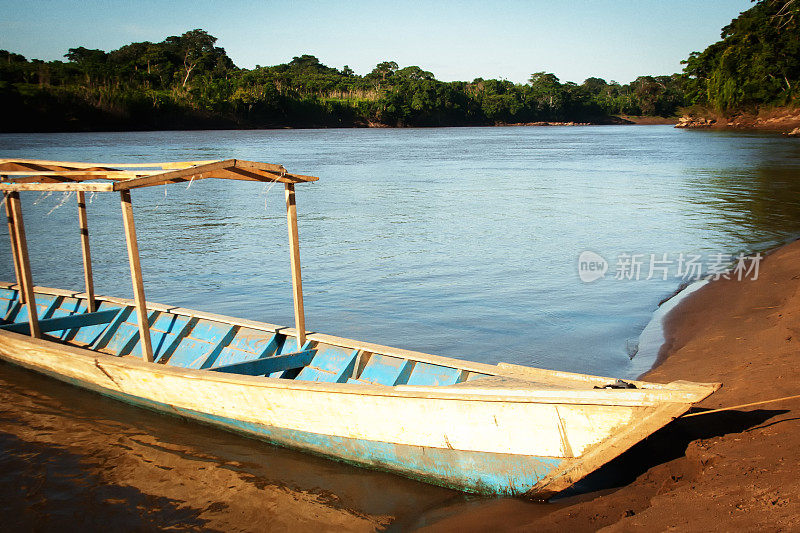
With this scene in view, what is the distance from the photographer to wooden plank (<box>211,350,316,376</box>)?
5.38 metres

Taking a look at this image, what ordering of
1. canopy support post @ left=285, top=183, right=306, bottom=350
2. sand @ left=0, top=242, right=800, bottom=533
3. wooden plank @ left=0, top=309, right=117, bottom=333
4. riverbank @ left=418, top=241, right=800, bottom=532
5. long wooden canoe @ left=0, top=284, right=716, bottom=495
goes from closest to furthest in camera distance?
1. riverbank @ left=418, top=241, right=800, bottom=532
2. sand @ left=0, top=242, right=800, bottom=533
3. long wooden canoe @ left=0, top=284, right=716, bottom=495
4. canopy support post @ left=285, top=183, right=306, bottom=350
5. wooden plank @ left=0, top=309, right=117, bottom=333

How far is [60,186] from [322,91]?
9470 cm

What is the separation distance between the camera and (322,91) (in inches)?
3792

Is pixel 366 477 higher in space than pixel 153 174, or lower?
lower

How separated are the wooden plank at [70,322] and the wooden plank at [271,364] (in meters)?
2.76

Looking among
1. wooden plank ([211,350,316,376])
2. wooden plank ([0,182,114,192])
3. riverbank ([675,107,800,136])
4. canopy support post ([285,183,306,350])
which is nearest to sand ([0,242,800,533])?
wooden plank ([211,350,316,376])

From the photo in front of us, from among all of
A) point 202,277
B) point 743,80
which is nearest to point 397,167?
point 202,277

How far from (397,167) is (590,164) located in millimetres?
10455

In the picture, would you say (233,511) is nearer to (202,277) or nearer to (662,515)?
(662,515)

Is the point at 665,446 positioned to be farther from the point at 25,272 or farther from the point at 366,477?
the point at 25,272

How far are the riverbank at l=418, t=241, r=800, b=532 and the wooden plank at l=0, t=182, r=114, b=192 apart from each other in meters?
3.58

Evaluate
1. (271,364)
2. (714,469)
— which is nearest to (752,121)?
(271,364)

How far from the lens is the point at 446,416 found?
3.95 metres

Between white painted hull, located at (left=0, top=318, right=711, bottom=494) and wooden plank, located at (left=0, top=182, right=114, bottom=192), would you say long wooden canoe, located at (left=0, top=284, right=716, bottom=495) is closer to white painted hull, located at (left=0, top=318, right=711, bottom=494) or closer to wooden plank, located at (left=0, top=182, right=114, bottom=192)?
white painted hull, located at (left=0, top=318, right=711, bottom=494)
